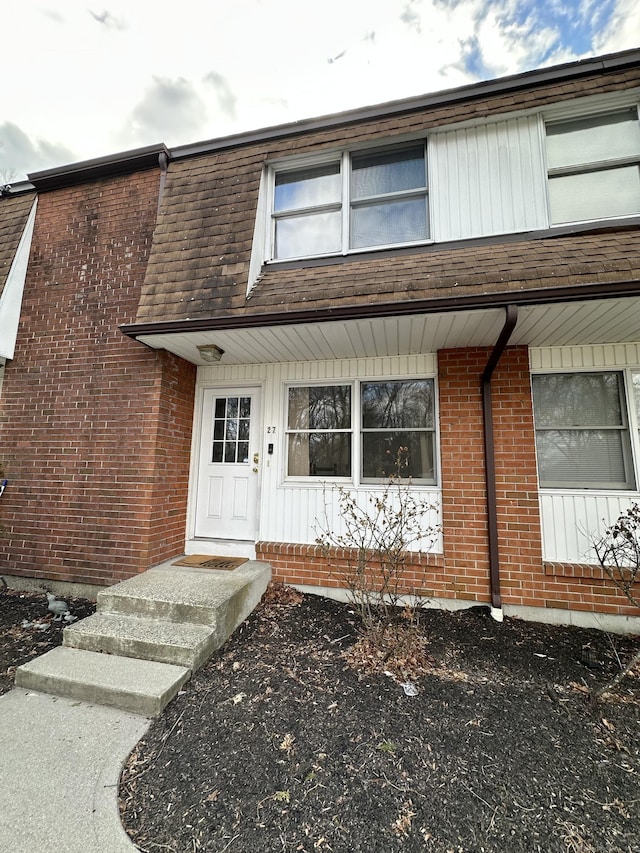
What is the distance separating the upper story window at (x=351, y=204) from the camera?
4164 millimetres

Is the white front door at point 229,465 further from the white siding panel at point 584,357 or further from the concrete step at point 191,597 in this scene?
the white siding panel at point 584,357

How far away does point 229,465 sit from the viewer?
15.6 feet

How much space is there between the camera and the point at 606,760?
197cm

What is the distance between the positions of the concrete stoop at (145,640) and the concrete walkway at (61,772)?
12 centimetres

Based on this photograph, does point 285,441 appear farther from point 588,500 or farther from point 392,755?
point 588,500

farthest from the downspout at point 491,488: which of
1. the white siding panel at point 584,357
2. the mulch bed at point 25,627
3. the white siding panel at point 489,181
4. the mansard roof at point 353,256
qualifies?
the mulch bed at point 25,627

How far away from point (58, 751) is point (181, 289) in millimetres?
3937

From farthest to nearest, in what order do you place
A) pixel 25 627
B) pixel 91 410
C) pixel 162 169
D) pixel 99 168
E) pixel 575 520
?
pixel 99 168
pixel 162 169
pixel 91 410
pixel 575 520
pixel 25 627

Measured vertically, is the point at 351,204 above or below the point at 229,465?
above

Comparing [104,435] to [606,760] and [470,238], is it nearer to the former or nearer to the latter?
[470,238]

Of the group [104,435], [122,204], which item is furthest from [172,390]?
[122,204]

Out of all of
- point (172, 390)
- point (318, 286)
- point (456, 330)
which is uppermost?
point (318, 286)

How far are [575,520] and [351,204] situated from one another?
431 centimetres

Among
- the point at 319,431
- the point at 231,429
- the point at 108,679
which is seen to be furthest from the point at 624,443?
the point at 108,679
